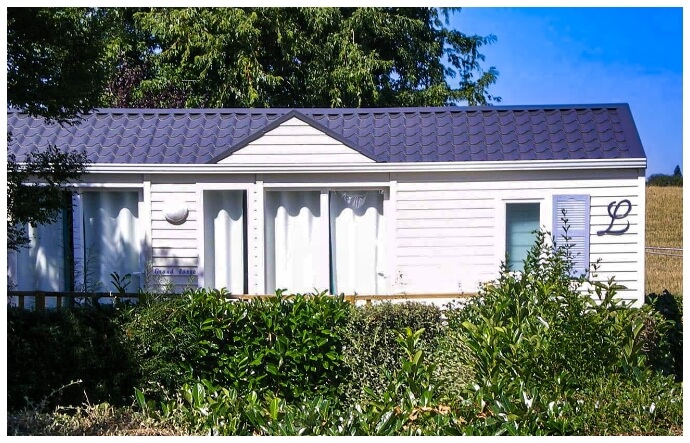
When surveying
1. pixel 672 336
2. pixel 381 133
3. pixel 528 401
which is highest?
pixel 381 133

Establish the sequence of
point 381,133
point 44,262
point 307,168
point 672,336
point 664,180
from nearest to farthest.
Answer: point 672,336 → point 307,168 → point 44,262 → point 381,133 → point 664,180

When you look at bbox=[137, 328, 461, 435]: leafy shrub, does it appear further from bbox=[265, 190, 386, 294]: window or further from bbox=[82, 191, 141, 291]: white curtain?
bbox=[82, 191, 141, 291]: white curtain

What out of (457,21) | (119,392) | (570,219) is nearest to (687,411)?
(119,392)

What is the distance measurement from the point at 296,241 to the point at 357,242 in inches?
31.2

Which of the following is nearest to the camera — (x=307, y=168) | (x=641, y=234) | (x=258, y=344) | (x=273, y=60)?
(x=258, y=344)

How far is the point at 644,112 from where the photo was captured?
48.8 ft

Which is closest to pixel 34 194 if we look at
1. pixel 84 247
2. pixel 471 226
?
pixel 84 247

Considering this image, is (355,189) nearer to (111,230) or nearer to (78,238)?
(111,230)

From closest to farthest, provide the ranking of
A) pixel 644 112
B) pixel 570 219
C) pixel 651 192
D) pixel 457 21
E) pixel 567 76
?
pixel 570 219, pixel 644 112, pixel 567 76, pixel 457 21, pixel 651 192

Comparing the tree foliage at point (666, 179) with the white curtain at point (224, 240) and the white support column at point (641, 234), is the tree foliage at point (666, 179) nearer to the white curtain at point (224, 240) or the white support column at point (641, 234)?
the white support column at point (641, 234)

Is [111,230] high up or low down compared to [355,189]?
down

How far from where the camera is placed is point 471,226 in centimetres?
945

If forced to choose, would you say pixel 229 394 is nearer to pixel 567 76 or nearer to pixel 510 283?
pixel 510 283

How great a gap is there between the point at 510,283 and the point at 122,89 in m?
14.6
